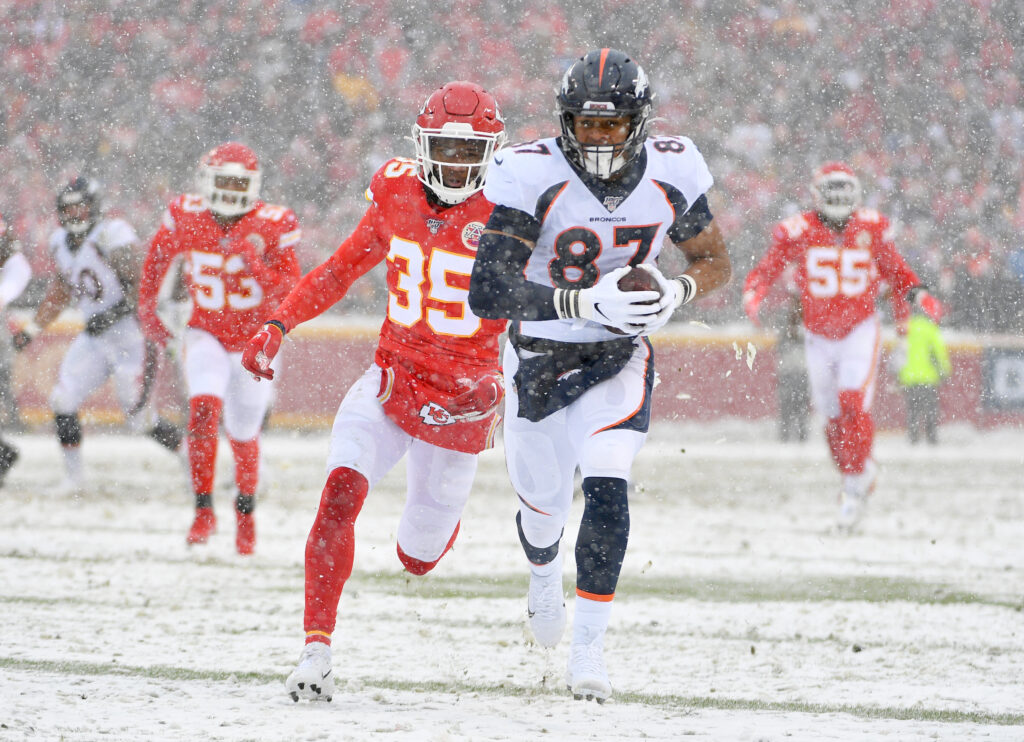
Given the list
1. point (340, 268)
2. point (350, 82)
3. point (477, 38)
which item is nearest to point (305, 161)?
point (350, 82)

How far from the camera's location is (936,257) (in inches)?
649

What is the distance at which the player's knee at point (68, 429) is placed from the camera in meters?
8.96

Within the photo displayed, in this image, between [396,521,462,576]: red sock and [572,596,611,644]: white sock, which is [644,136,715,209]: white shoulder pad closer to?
[572,596,611,644]: white sock

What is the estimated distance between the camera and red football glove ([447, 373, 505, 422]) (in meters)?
4.20

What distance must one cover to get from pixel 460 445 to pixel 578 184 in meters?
0.97

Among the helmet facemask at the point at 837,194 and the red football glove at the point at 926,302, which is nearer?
the red football glove at the point at 926,302

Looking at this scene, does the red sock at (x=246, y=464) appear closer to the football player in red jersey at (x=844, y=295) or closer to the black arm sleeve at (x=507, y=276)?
the football player in red jersey at (x=844, y=295)

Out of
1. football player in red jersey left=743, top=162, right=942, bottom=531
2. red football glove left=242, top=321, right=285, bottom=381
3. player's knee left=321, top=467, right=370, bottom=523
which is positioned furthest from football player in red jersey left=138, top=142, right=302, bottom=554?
football player in red jersey left=743, top=162, right=942, bottom=531

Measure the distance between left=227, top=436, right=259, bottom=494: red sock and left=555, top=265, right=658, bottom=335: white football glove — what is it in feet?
10.9

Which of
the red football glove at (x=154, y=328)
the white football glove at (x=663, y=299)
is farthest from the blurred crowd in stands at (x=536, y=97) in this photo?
the white football glove at (x=663, y=299)

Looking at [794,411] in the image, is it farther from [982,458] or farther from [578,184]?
[578,184]

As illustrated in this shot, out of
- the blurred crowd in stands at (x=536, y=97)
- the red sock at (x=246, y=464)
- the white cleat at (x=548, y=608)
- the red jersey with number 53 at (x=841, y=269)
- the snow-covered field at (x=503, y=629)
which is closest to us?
the snow-covered field at (x=503, y=629)

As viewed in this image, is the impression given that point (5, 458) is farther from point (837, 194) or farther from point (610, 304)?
point (610, 304)

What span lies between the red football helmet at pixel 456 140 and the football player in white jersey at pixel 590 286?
264mm
